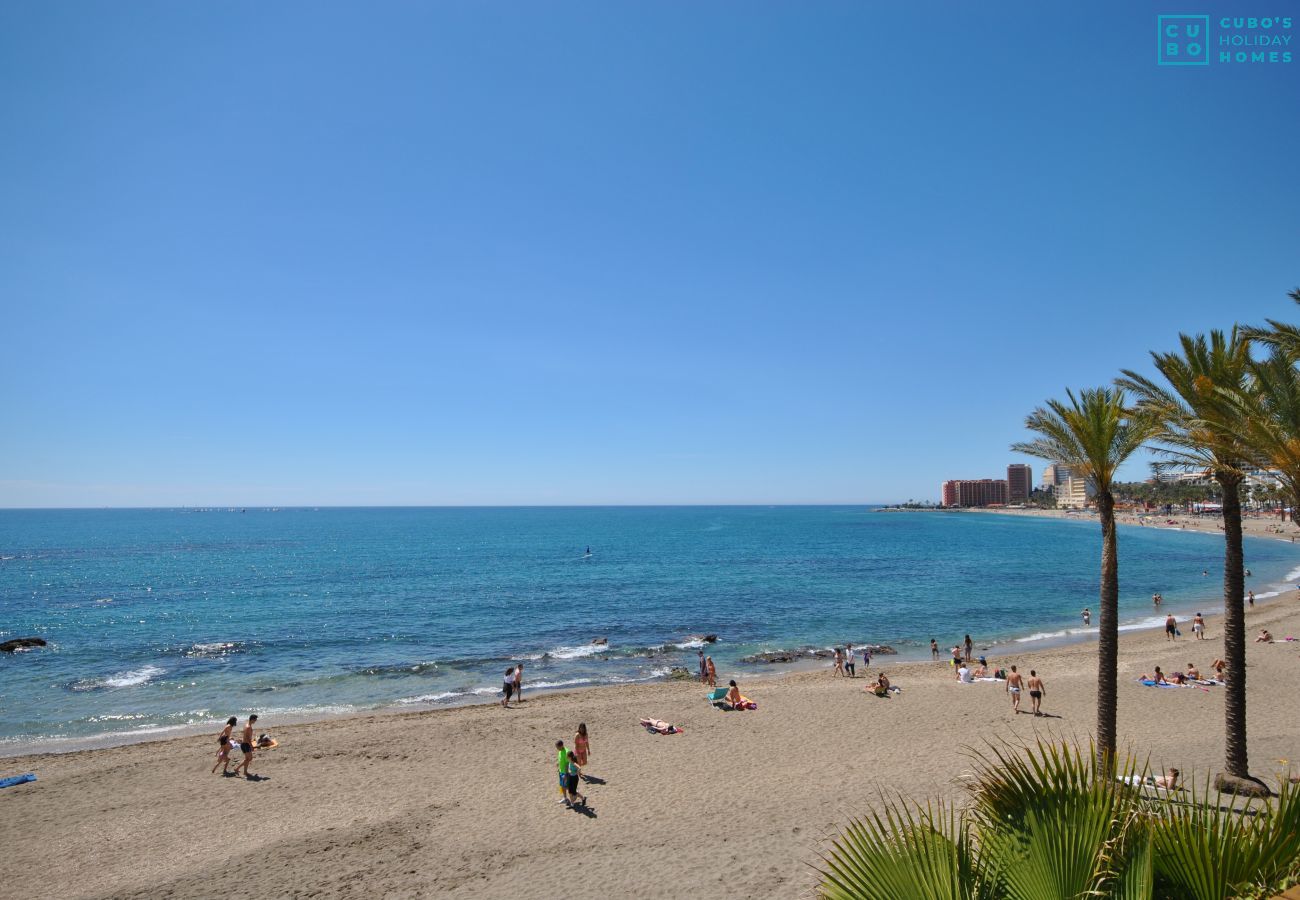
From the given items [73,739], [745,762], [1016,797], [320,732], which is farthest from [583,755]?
[73,739]

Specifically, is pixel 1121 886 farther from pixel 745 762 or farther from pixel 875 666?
pixel 875 666

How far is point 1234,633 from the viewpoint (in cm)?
1196

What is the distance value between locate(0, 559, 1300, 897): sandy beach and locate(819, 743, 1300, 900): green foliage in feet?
23.1

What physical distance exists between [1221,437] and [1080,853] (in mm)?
10367

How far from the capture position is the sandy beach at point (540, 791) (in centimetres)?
1109

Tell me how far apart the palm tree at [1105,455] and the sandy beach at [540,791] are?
1.83 meters

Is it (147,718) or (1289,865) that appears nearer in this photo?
(1289,865)

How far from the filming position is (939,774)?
14.8 m

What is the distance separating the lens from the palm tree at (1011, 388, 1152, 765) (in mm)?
12258

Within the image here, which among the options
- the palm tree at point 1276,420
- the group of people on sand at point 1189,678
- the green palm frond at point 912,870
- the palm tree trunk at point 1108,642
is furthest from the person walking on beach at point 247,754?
the group of people on sand at point 1189,678

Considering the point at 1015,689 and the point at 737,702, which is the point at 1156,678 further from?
the point at 737,702

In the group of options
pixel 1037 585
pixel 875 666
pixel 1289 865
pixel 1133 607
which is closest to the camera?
pixel 1289 865

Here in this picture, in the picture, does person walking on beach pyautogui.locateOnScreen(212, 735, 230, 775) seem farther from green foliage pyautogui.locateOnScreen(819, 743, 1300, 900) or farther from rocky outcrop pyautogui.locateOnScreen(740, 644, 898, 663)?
rocky outcrop pyautogui.locateOnScreen(740, 644, 898, 663)

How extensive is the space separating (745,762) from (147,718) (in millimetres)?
20514
